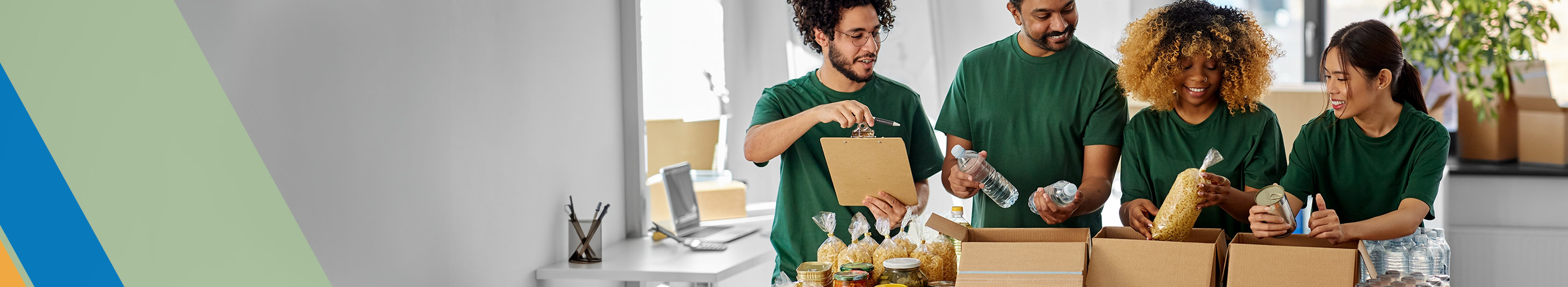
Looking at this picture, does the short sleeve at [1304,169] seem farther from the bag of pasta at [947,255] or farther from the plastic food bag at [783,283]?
the plastic food bag at [783,283]

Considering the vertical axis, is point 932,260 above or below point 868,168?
below

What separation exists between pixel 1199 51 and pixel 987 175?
0.47m

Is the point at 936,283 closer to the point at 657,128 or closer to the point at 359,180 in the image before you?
the point at 359,180

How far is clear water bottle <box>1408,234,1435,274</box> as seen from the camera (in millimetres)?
1789

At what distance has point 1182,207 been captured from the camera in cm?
161

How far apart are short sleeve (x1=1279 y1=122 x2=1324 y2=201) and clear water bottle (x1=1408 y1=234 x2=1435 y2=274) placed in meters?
0.20

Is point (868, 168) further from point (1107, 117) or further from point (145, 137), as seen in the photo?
point (145, 137)

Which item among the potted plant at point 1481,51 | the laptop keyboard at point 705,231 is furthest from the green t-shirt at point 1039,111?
the potted plant at point 1481,51

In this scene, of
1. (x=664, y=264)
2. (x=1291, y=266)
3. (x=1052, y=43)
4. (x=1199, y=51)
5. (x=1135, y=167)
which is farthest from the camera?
(x=664, y=264)

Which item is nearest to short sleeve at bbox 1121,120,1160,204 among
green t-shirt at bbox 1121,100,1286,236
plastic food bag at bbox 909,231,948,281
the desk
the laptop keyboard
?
green t-shirt at bbox 1121,100,1286,236

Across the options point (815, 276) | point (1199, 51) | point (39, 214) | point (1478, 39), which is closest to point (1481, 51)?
point (1478, 39)

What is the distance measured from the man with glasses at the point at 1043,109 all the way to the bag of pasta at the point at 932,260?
0.81 feet

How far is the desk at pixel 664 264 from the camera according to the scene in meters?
2.83

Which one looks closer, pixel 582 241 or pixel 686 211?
pixel 582 241
